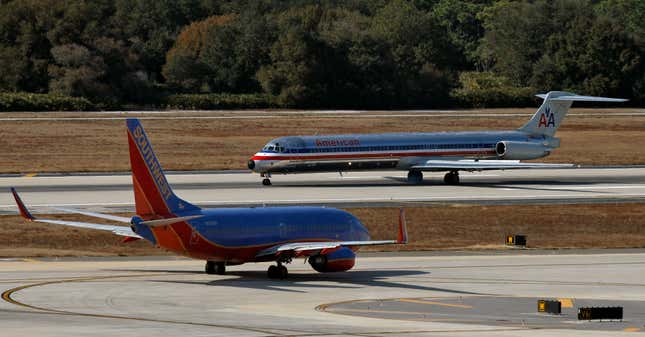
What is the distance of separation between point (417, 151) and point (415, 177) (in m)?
1.90

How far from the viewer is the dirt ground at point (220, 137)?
101062mm

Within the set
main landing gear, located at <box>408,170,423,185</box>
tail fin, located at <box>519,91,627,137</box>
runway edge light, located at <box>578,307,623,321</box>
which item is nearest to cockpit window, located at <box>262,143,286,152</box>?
main landing gear, located at <box>408,170,423,185</box>

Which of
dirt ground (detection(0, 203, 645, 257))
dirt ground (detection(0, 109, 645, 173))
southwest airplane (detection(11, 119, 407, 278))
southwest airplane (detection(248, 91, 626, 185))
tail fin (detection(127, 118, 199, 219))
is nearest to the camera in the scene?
tail fin (detection(127, 118, 199, 219))

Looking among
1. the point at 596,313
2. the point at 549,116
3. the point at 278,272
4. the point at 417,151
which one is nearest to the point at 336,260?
the point at 278,272

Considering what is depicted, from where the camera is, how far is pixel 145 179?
42.2 metres

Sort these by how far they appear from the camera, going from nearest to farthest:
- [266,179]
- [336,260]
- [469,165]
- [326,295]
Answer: [326,295]
[336,260]
[266,179]
[469,165]

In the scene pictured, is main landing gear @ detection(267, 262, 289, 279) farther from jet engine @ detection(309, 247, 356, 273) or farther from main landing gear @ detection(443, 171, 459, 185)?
main landing gear @ detection(443, 171, 459, 185)

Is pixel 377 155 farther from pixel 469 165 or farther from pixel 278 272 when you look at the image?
pixel 278 272

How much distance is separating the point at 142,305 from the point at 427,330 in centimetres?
989

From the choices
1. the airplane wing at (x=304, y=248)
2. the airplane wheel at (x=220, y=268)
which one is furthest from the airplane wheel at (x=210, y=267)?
the airplane wing at (x=304, y=248)

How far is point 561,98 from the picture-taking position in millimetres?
89812

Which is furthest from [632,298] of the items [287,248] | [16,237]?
[16,237]

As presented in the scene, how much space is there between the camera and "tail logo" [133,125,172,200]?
42000mm

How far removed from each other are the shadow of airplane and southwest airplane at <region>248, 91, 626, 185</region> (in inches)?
1354
